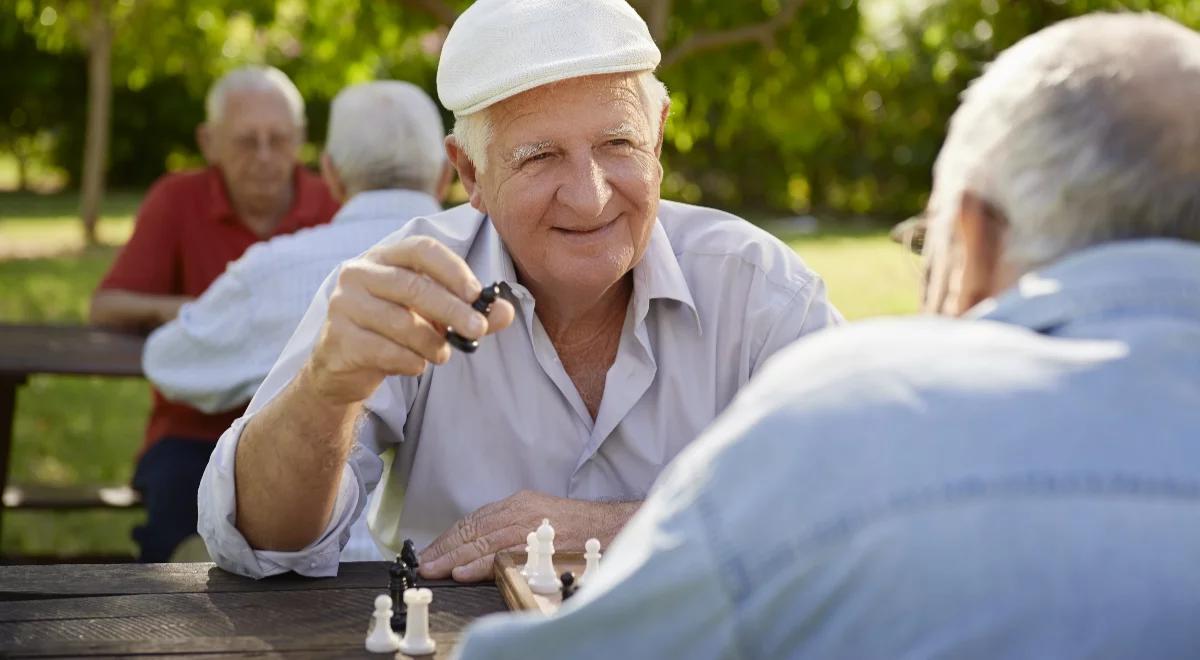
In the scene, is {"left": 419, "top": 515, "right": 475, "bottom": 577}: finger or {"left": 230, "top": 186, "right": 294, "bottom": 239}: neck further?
{"left": 230, "top": 186, "right": 294, "bottom": 239}: neck

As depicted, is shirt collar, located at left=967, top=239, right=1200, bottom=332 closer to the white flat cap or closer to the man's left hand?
the man's left hand

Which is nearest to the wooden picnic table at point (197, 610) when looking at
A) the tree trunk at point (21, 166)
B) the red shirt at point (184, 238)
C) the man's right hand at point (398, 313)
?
the man's right hand at point (398, 313)

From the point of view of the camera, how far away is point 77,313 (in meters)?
13.6

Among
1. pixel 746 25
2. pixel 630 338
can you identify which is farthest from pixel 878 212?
pixel 630 338

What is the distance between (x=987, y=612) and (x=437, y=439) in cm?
177

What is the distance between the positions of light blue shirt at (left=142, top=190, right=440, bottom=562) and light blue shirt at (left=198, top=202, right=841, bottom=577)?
5.35 feet

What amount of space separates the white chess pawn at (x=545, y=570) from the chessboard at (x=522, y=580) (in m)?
0.01

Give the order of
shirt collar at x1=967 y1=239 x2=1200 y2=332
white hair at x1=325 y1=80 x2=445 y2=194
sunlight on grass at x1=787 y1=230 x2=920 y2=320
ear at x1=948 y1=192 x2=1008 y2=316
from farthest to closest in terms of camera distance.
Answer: sunlight on grass at x1=787 y1=230 x2=920 y2=320 < white hair at x1=325 y1=80 x2=445 y2=194 < ear at x1=948 y1=192 x2=1008 y2=316 < shirt collar at x1=967 y1=239 x2=1200 y2=332

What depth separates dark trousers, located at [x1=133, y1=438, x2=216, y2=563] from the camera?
5387mm

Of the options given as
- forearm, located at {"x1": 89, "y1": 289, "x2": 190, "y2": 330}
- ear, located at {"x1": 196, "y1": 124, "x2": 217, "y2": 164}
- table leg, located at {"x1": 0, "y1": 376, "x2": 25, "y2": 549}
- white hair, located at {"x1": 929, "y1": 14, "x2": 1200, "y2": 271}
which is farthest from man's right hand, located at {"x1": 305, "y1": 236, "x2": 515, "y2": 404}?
ear, located at {"x1": 196, "y1": 124, "x2": 217, "y2": 164}

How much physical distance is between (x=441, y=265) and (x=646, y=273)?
998 mm

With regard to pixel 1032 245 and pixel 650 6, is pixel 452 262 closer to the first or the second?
pixel 1032 245

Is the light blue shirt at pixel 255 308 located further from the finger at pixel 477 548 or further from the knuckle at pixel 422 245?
the knuckle at pixel 422 245

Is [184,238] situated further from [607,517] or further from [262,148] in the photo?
[607,517]
